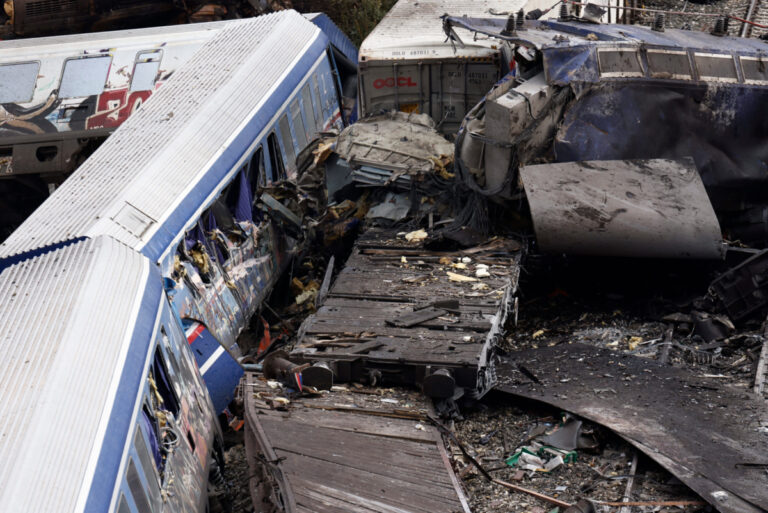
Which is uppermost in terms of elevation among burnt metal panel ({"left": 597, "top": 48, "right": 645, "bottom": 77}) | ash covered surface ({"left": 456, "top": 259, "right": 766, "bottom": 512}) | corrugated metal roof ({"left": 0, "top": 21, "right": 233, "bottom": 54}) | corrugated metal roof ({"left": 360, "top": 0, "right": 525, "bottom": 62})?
burnt metal panel ({"left": 597, "top": 48, "right": 645, "bottom": 77})

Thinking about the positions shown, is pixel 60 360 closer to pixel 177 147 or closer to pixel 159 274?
pixel 159 274

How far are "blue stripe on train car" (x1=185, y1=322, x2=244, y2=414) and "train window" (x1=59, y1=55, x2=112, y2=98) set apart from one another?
6477 mm

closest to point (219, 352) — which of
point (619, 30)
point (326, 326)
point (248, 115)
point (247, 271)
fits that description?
point (326, 326)

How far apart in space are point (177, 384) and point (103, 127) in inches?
278

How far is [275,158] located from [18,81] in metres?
4.64

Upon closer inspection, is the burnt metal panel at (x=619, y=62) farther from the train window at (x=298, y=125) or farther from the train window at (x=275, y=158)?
the train window at (x=298, y=125)

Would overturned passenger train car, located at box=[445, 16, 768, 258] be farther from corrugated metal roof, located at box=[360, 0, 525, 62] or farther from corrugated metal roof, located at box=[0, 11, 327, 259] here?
corrugated metal roof, located at box=[0, 11, 327, 259]

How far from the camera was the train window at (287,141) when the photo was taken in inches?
548

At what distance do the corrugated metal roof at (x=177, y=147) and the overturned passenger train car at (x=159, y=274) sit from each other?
24 millimetres

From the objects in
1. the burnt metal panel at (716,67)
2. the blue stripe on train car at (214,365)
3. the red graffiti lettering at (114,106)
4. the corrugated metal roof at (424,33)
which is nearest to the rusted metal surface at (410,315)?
the blue stripe on train car at (214,365)

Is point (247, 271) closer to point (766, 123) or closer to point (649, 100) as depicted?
point (649, 100)

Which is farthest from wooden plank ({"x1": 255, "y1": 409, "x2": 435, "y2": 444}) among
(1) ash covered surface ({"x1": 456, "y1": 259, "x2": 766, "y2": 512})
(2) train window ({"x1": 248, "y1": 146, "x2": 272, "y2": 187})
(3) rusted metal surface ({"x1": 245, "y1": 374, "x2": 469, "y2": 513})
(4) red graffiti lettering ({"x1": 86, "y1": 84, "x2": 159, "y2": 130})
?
(4) red graffiti lettering ({"x1": 86, "y1": 84, "x2": 159, "y2": 130})

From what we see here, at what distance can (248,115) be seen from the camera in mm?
12727

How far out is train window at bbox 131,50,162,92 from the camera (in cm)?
1465
